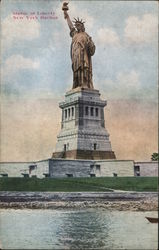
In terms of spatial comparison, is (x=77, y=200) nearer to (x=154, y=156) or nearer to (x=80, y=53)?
(x=154, y=156)

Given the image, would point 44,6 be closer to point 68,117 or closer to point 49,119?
point 49,119

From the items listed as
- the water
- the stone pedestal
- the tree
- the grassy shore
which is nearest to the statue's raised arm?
the tree

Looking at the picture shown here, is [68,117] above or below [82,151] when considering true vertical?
above

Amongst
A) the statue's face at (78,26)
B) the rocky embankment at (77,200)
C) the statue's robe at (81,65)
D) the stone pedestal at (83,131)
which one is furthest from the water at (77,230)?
the stone pedestal at (83,131)

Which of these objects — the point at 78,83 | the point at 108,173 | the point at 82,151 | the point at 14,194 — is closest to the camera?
the point at 14,194

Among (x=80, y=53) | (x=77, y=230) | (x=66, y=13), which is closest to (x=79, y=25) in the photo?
(x=66, y=13)

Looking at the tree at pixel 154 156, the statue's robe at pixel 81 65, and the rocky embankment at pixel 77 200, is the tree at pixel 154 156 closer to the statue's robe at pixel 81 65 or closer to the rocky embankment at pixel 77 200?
the rocky embankment at pixel 77 200

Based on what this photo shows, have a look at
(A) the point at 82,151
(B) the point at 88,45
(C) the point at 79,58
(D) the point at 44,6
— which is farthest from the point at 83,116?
(D) the point at 44,6

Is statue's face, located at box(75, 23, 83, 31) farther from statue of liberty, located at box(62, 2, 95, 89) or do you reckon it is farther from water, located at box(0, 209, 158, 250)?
water, located at box(0, 209, 158, 250)
